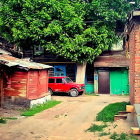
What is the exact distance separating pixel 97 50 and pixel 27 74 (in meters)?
8.61

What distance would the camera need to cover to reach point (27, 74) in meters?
17.2

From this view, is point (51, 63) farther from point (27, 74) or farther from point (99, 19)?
point (27, 74)

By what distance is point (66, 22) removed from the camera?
73.7 ft

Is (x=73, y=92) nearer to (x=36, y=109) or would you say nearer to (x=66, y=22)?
(x=66, y=22)

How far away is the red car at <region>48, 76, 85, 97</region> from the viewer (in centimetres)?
2397

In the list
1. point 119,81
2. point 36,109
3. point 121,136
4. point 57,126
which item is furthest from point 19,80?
point 119,81

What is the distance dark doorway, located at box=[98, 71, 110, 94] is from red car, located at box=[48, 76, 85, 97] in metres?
2.86

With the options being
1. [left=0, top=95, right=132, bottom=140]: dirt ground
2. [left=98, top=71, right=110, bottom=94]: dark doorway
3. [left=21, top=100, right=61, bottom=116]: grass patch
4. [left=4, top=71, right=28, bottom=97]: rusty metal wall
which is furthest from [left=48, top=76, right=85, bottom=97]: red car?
[left=4, top=71, right=28, bottom=97]: rusty metal wall

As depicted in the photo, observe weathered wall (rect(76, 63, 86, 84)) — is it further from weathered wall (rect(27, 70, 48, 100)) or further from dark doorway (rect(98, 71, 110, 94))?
weathered wall (rect(27, 70, 48, 100))

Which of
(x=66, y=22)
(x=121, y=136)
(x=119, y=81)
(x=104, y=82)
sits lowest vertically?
(x=121, y=136)

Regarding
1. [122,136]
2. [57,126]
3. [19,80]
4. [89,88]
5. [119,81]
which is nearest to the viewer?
[122,136]

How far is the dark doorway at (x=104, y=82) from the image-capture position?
26328 millimetres

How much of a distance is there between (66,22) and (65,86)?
239 inches

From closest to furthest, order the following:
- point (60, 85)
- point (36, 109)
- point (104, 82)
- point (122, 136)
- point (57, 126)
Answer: point (122, 136) → point (57, 126) → point (36, 109) → point (60, 85) → point (104, 82)
